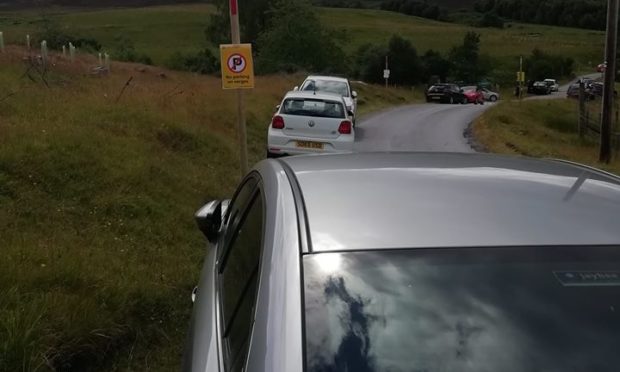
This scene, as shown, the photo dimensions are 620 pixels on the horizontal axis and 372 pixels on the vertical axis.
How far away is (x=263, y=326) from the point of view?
185cm

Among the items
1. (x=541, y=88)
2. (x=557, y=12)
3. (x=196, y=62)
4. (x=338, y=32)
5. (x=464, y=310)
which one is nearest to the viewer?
(x=464, y=310)

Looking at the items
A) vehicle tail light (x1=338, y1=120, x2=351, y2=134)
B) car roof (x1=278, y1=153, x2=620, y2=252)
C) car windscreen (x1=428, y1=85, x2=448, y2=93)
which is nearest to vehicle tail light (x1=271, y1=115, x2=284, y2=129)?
vehicle tail light (x1=338, y1=120, x2=351, y2=134)

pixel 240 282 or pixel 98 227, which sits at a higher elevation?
pixel 240 282

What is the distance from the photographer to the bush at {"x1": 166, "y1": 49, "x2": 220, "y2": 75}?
208 feet

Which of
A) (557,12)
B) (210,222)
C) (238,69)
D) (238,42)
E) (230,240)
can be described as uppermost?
(238,42)

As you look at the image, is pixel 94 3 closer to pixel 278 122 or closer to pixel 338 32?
pixel 338 32

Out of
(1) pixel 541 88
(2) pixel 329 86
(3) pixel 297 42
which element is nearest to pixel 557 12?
(1) pixel 541 88

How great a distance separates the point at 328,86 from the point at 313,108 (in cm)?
834

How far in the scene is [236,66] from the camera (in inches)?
334

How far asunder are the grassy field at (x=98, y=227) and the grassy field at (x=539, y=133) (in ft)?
36.9

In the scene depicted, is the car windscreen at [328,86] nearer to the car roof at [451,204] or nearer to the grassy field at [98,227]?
the grassy field at [98,227]

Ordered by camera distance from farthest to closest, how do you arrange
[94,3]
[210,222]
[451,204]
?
1. [94,3]
2. [210,222]
3. [451,204]

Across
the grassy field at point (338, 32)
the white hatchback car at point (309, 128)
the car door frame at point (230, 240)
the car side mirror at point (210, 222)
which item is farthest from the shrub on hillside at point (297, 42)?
the car door frame at point (230, 240)

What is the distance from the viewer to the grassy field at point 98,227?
434 cm
